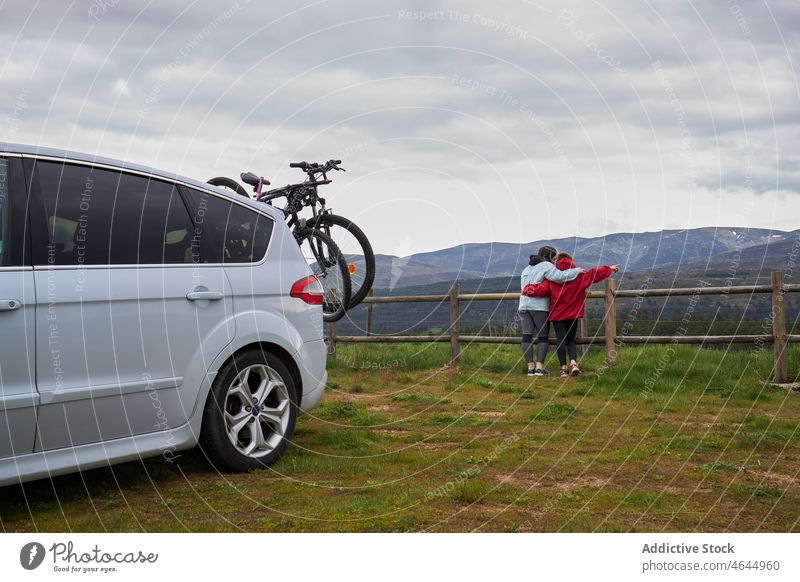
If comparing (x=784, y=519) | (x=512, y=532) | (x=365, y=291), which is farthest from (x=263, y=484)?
(x=365, y=291)

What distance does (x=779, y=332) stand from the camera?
11.4 m

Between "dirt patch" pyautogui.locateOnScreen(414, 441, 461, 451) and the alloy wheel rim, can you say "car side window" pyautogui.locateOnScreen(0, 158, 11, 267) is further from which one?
"dirt patch" pyautogui.locateOnScreen(414, 441, 461, 451)

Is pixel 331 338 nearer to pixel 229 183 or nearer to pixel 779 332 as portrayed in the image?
pixel 229 183

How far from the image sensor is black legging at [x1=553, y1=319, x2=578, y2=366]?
12414 millimetres

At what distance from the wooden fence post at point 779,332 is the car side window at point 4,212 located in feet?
32.0

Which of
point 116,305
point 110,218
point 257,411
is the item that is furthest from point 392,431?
point 110,218

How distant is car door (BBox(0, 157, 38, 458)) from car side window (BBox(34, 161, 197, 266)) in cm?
17

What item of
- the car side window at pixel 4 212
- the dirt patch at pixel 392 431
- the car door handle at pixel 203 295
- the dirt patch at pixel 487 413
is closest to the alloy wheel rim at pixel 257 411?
the car door handle at pixel 203 295

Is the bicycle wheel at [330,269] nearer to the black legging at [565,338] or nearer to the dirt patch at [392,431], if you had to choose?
the dirt patch at [392,431]

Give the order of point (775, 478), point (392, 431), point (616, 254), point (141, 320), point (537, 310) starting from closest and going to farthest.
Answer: point (141, 320), point (775, 478), point (392, 431), point (537, 310), point (616, 254)

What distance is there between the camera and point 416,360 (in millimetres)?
13672

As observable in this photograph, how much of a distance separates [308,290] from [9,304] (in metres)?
2.27

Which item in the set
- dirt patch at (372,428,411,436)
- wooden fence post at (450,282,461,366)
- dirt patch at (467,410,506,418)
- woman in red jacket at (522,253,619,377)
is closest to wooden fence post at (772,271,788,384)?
woman in red jacket at (522,253,619,377)

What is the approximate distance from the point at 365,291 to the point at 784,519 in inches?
205
